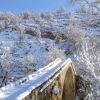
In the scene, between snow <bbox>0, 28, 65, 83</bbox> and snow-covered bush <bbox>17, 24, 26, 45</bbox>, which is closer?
snow <bbox>0, 28, 65, 83</bbox>

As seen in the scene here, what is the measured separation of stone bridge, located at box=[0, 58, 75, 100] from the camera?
25.8 feet

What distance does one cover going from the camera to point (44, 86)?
970 centimetres

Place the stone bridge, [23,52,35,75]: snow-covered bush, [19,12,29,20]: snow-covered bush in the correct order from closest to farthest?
the stone bridge → [23,52,35,75]: snow-covered bush → [19,12,29,20]: snow-covered bush

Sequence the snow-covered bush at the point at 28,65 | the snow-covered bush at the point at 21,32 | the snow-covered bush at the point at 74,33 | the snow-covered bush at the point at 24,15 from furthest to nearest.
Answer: the snow-covered bush at the point at 24,15
the snow-covered bush at the point at 21,32
the snow-covered bush at the point at 74,33
the snow-covered bush at the point at 28,65

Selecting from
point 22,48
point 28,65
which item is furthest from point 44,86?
point 22,48

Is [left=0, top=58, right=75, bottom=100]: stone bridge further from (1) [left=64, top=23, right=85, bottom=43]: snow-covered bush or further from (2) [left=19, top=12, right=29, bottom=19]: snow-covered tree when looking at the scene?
(2) [left=19, top=12, right=29, bottom=19]: snow-covered tree

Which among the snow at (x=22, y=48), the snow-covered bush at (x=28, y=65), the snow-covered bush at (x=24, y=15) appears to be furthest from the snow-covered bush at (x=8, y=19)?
the snow-covered bush at (x=28, y=65)

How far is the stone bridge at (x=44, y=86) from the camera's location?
25.8 ft

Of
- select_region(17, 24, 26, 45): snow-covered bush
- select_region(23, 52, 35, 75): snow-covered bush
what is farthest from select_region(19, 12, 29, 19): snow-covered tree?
select_region(23, 52, 35, 75): snow-covered bush

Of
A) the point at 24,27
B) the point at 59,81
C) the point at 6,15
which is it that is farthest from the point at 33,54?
the point at 59,81

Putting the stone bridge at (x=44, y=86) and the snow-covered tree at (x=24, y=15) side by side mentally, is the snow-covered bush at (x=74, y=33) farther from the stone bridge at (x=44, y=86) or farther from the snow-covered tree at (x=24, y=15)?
the stone bridge at (x=44, y=86)

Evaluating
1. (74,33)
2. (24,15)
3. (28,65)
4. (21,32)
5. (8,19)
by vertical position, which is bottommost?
(28,65)

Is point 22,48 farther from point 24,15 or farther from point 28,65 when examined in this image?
point 24,15

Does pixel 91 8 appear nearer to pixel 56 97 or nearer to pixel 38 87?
pixel 56 97
